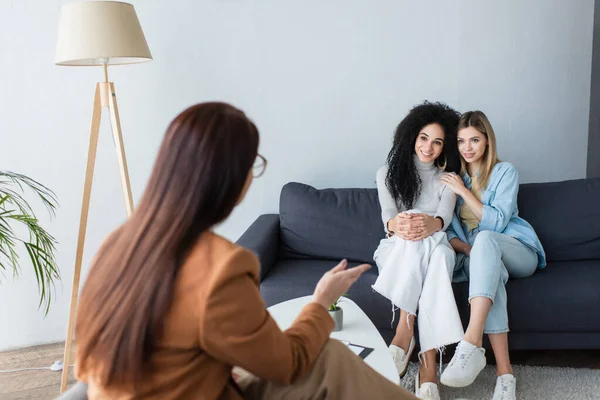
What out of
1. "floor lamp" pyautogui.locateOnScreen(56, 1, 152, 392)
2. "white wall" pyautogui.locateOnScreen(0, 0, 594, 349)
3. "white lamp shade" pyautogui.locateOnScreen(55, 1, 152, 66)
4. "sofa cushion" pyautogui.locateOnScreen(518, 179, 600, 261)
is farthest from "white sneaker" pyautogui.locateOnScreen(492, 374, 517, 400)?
"white lamp shade" pyautogui.locateOnScreen(55, 1, 152, 66)

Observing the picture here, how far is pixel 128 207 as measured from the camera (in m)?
2.55

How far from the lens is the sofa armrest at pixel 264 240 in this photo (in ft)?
8.61

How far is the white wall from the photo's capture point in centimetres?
285

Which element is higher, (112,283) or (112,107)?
(112,107)

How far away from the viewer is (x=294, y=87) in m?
3.15

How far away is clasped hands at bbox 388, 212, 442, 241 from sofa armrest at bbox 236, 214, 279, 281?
59 cm

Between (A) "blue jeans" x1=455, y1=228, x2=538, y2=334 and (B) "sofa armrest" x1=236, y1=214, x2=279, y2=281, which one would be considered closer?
(A) "blue jeans" x1=455, y1=228, x2=538, y2=334

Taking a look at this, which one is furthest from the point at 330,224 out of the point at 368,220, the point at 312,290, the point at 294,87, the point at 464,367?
the point at 464,367

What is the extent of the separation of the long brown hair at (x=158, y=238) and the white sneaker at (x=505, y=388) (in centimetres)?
160

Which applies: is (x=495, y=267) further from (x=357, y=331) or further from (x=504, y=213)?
(x=357, y=331)

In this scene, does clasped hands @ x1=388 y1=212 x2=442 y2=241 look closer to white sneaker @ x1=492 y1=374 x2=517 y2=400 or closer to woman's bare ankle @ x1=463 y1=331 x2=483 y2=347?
woman's bare ankle @ x1=463 y1=331 x2=483 y2=347

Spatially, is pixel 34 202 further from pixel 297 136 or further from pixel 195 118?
pixel 195 118

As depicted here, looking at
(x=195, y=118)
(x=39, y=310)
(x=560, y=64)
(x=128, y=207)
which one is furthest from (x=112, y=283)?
(x=560, y=64)

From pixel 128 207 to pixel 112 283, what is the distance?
5.19 ft
